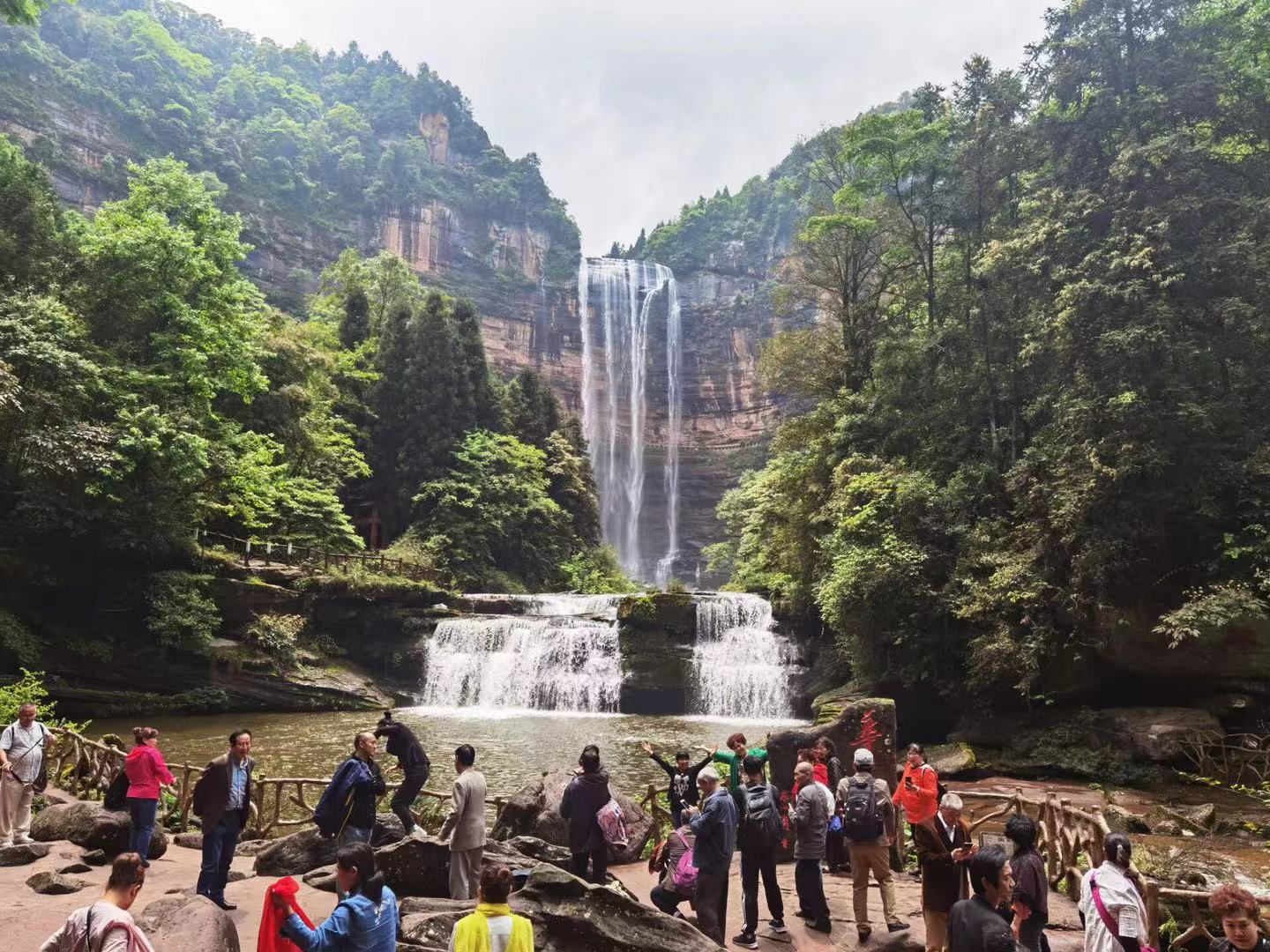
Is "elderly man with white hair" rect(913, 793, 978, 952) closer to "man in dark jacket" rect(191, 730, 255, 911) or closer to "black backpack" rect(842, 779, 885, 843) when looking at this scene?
"black backpack" rect(842, 779, 885, 843)

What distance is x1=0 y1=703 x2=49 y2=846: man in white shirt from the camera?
303 inches

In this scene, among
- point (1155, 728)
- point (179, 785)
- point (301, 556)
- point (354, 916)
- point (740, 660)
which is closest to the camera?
point (354, 916)

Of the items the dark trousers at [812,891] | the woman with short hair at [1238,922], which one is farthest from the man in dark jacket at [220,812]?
the woman with short hair at [1238,922]

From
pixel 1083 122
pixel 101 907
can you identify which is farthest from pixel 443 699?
pixel 1083 122

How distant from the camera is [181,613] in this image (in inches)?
768

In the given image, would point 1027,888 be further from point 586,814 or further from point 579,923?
point 586,814

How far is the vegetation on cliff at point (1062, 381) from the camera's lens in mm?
13773

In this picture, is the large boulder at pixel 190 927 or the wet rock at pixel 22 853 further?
the wet rock at pixel 22 853

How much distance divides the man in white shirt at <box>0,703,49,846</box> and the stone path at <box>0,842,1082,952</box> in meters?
0.41

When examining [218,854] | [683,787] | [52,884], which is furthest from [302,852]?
[683,787]

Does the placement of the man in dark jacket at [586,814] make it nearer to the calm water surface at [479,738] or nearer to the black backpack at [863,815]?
the black backpack at [863,815]

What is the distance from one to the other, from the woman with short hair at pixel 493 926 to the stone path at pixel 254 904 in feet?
10.2

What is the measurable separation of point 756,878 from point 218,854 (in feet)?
13.7

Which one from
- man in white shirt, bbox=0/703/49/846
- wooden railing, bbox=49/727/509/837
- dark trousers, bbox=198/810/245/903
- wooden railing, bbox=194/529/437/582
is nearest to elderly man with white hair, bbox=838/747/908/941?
wooden railing, bbox=49/727/509/837
